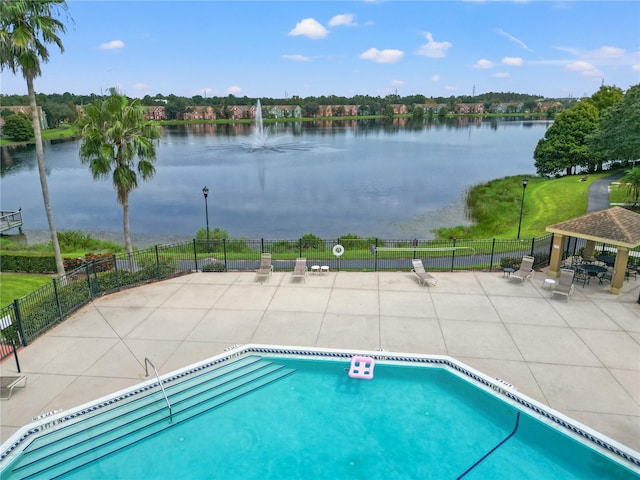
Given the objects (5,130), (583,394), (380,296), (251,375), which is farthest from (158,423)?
(5,130)

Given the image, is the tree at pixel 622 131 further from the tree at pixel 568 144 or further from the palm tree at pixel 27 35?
the palm tree at pixel 27 35

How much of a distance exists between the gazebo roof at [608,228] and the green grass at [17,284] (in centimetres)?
2066

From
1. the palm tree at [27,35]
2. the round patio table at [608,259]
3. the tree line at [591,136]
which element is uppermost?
the palm tree at [27,35]

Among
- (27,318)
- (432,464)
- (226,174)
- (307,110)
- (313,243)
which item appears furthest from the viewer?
(307,110)

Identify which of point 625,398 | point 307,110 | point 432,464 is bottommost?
point 432,464

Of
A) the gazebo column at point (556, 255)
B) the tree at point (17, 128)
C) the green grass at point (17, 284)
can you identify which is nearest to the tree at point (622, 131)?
the gazebo column at point (556, 255)

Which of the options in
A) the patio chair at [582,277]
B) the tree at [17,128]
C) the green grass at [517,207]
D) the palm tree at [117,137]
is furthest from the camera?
the tree at [17,128]

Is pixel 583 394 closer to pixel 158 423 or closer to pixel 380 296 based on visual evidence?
pixel 380 296

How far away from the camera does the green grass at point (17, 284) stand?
17109 mm

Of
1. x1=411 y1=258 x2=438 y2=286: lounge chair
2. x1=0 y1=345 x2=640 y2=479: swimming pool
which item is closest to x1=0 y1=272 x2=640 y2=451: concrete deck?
x1=411 y1=258 x2=438 y2=286: lounge chair

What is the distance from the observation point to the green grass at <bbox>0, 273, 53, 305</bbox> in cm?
1711

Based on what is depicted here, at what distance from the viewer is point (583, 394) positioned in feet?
33.5

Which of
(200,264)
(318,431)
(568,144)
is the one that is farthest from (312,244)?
(568,144)

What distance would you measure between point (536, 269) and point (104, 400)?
16.2 metres
